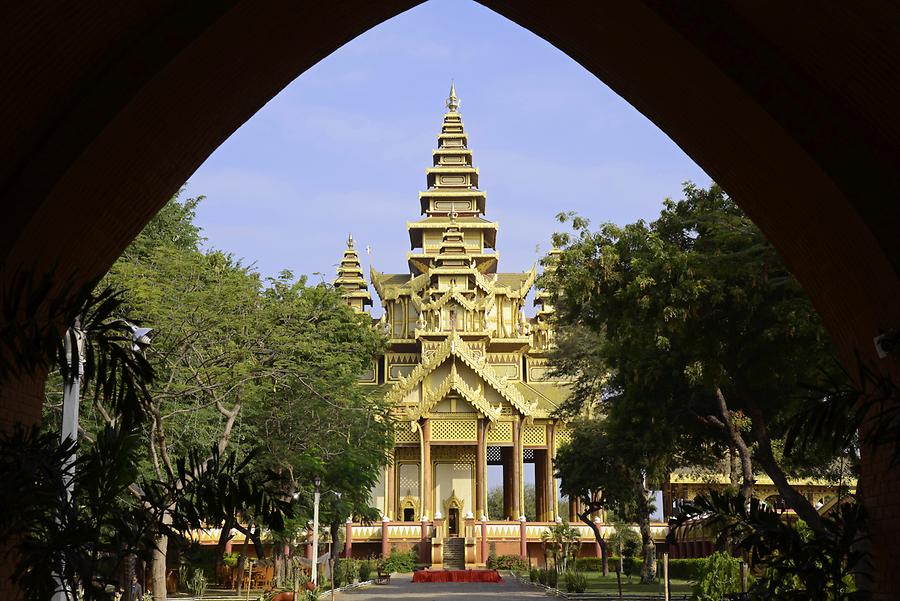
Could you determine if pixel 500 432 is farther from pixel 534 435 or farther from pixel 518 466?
pixel 534 435

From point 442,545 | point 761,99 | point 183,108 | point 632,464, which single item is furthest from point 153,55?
point 442,545

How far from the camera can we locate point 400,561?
46.5 metres

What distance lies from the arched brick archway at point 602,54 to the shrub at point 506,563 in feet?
128

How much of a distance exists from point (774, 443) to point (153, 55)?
25143 mm

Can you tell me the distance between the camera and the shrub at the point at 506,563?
46.8m

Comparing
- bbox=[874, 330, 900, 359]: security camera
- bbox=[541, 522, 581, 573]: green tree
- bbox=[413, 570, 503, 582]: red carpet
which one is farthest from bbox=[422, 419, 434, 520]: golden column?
bbox=[874, 330, 900, 359]: security camera

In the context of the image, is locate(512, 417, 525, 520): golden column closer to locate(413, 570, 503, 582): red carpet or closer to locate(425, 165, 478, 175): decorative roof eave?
locate(413, 570, 503, 582): red carpet

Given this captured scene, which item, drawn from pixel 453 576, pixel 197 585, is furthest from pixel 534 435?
pixel 197 585

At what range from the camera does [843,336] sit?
9.27 m

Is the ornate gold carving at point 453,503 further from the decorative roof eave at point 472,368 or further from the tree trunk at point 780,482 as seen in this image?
the tree trunk at point 780,482

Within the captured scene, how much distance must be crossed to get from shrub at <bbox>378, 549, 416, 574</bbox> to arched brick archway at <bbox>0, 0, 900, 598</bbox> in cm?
3790

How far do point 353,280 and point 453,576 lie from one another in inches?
1046

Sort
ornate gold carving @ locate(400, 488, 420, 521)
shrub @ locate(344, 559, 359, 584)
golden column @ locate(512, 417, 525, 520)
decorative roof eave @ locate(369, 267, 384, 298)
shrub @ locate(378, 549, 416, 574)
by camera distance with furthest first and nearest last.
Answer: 1. decorative roof eave @ locate(369, 267, 384, 298)
2. ornate gold carving @ locate(400, 488, 420, 521)
3. golden column @ locate(512, 417, 525, 520)
4. shrub @ locate(378, 549, 416, 574)
5. shrub @ locate(344, 559, 359, 584)

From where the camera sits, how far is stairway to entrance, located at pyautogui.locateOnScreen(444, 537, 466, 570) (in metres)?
46.9
